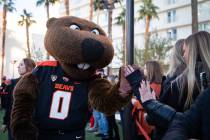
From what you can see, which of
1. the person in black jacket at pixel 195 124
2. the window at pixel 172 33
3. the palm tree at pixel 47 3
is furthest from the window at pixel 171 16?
the person in black jacket at pixel 195 124

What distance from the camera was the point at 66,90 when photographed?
3322 millimetres

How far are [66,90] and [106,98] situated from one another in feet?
1.28

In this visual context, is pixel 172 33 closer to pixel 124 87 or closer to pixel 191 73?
pixel 124 87

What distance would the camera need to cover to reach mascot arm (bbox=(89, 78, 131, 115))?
3.26 meters

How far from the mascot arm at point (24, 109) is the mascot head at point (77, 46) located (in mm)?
355

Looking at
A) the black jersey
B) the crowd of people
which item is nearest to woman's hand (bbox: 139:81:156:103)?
the crowd of people

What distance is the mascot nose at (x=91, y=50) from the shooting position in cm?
320

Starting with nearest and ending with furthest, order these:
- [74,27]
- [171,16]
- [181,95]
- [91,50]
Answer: [181,95] → [91,50] → [74,27] → [171,16]

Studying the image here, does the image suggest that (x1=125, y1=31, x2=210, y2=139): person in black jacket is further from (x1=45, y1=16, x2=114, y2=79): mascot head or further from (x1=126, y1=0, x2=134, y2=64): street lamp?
(x1=45, y1=16, x2=114, y2=79): mascot head

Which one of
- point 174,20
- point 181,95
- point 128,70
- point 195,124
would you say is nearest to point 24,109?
point 128,70

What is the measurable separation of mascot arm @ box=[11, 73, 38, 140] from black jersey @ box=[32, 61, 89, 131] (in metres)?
0.08

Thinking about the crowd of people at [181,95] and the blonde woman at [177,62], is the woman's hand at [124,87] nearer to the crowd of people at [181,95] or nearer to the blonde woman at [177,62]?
the crowd of people at [181,95]

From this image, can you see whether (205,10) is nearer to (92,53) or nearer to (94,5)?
(94,5)

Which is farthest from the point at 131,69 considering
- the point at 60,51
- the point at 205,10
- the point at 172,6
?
the point at 172,6
